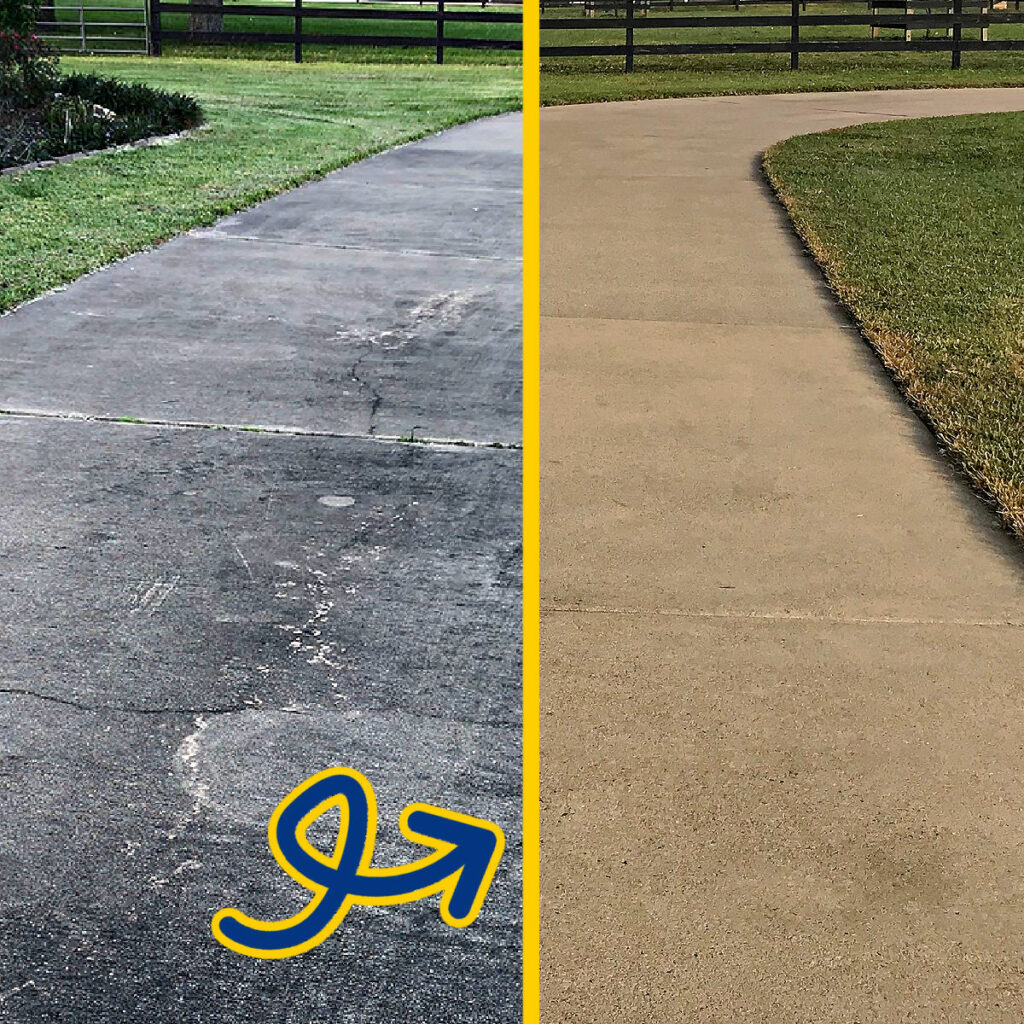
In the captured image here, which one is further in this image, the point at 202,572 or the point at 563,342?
the point at 563,342

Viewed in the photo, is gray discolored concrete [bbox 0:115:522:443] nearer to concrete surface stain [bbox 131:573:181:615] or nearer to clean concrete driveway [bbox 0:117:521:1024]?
clean concrete driveway [bbox 0:117:521:1024]

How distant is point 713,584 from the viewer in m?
4.42

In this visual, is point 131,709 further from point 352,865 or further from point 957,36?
point 957,36

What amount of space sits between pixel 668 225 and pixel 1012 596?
6611mm

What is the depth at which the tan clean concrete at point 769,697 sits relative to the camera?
277 cm

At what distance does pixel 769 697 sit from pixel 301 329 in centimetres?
382

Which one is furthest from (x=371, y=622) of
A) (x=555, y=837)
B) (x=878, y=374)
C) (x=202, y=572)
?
(x=878, y=374)

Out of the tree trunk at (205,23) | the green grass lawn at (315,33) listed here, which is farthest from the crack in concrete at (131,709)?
the tree trunk at (205,23)

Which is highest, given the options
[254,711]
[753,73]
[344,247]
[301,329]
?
[753,73]

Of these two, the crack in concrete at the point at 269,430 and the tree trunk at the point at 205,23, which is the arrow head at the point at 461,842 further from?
the tree trunk at the point at 205,23

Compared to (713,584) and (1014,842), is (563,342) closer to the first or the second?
(713,584)

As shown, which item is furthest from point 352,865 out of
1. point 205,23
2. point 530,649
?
point 205,23

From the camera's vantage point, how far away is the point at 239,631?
391cm

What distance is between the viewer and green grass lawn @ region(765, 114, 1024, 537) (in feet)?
19.4
